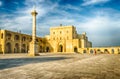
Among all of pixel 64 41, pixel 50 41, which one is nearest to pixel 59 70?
pixel 64 41

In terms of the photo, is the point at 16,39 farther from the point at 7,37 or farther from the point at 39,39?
the point at 39,39

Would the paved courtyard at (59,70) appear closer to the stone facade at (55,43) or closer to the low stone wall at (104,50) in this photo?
the stone facade at (55,43)

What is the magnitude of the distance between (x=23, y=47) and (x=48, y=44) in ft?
41.7

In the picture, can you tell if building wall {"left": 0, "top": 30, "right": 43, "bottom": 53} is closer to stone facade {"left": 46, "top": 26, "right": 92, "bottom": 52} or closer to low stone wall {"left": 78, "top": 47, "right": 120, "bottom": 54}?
stone facade {"left": 46, "top": 26, "right": 92, "bottom": 52}

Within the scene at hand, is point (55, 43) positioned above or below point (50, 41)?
below

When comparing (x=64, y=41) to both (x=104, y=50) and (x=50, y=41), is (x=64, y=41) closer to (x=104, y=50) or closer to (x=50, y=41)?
(x=50, y=41)

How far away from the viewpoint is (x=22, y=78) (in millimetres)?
6473

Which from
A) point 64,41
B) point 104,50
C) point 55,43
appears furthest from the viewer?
point 55,43

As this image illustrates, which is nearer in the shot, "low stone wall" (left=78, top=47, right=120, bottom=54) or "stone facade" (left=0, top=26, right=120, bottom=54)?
"stone facade" (left=0, top=26, right=120, bottom=54)

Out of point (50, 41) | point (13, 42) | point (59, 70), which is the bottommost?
point (59, 70)

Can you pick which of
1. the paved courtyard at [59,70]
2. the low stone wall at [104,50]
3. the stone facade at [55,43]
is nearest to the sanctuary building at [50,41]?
the stone facade at [55,43]

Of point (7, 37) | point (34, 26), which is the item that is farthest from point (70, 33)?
point (34, 26)

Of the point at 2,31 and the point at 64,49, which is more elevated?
the point at 2,31

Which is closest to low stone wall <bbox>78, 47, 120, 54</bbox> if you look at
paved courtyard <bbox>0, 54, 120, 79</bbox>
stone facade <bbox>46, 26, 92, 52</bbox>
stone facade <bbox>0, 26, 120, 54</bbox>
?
stone facade <bbox>0, 26, 120, 54</bbox>
